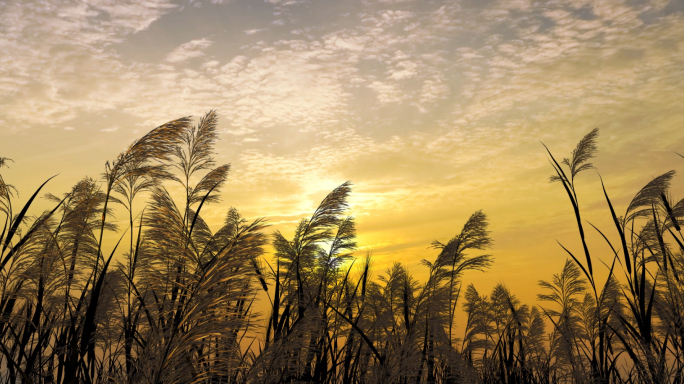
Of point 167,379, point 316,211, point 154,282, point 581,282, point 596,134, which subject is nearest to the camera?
point 167,379

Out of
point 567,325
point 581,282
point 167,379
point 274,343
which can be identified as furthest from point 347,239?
point 581,282

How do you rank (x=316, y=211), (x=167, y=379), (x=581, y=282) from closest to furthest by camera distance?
1. (x=167, y=379)
2. (x=316, y=211)
3. (x=581, y=282)

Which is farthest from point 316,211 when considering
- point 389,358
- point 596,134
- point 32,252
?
point 596,134

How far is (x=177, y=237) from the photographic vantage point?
2.71 m

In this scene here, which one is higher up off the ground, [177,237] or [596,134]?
[596,134]

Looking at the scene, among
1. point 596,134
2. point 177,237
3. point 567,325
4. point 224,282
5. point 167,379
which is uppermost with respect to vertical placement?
point 596,134

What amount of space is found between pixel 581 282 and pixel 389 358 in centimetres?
721

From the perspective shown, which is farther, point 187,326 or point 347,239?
point 347,239

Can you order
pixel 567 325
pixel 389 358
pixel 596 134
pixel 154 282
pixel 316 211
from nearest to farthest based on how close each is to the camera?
pixel 154 282 < pixel 316 211 < pixel 389 358 < pixel 596 134 < pixel 567 325

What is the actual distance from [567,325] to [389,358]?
15.2 feet

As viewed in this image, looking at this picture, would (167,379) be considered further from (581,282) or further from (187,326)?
(581,282)

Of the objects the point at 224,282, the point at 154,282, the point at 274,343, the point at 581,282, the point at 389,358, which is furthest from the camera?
the point at 581,282

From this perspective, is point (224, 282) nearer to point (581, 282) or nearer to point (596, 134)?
point (596, 134)

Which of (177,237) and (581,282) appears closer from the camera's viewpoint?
(177,237)
